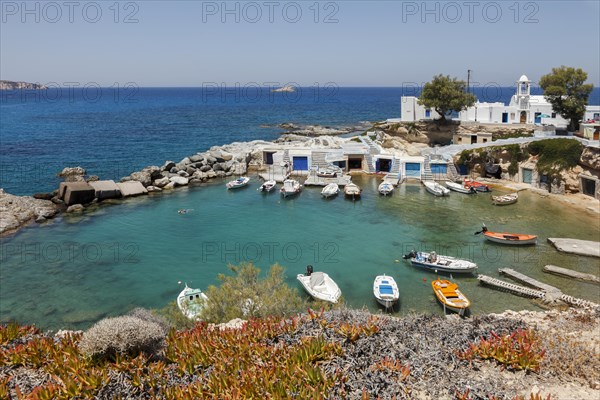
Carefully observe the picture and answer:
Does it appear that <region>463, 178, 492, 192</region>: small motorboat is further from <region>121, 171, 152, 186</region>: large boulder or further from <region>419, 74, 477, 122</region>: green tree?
<region>121, 171, 152, 186</region>: large boulder

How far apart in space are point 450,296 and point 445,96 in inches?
1815

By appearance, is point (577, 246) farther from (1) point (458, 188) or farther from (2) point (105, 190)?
(2) point (105, 190)

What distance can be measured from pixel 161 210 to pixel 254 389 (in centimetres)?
3740

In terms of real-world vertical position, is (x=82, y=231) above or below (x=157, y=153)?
below

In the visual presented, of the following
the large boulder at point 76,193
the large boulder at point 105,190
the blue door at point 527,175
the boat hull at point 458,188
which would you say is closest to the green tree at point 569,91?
the blue door at point 527,175

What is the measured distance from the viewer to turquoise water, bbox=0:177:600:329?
26.2m

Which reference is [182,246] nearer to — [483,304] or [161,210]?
[161,210]

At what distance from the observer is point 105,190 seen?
4744cm

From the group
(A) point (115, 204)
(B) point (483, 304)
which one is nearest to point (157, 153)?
(A) point (115, 204)

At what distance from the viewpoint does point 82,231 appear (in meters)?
38.2

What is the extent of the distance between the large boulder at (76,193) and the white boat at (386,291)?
34552 mm

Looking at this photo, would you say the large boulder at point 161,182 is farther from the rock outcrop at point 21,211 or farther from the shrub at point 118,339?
the shrub at point 118,339

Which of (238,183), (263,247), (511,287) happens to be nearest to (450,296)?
(511,287)

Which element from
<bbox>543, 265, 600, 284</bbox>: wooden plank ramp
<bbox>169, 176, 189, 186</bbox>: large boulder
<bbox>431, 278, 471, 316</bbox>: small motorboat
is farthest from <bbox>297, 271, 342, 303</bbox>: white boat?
→ <bbox>169, 176, 189, 186</bbox>: large boulder
